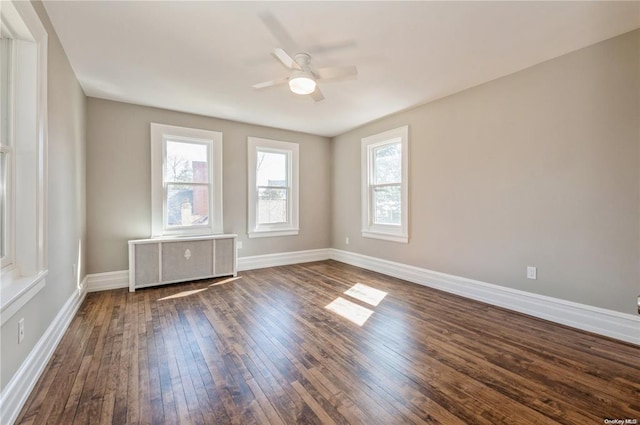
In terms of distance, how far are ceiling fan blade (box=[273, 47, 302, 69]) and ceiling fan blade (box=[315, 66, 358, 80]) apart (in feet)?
0.76

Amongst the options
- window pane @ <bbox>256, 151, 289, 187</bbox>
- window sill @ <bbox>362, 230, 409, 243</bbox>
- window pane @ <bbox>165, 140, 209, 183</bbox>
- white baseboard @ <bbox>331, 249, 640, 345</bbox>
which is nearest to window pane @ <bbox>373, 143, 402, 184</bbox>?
window sill @ <bbox>362, 230, 409, 243</bbox>

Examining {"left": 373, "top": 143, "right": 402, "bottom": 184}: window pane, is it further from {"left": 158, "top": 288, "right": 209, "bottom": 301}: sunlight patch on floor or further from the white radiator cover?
{"left": 158, "top": 288, "right": 209, "bottom": 301}: sunlight patch on floor

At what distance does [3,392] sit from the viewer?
1.49 m

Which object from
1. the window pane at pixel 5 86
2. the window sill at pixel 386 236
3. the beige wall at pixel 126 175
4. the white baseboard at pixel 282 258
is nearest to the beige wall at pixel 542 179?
the window sill at pixel 386 236

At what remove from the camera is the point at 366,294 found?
369 centimetres

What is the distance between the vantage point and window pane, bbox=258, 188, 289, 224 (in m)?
5.25

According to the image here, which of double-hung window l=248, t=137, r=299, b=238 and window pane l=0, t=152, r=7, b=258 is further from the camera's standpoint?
double-hung window l=248, t=137, r=299, b=238

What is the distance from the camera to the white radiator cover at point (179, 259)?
389 cm

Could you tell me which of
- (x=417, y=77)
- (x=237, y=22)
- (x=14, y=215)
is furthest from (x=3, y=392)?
(x=417, y=77)

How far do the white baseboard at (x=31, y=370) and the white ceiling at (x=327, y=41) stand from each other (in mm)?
2427

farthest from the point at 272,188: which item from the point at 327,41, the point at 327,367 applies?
the point at 327,367

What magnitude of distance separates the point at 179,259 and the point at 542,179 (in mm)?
4574

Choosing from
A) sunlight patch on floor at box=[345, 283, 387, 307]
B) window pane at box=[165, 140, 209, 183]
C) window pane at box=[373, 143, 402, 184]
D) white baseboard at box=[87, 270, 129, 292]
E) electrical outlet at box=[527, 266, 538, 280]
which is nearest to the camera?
electrical outlet at box=[527, 266, 538, 280]

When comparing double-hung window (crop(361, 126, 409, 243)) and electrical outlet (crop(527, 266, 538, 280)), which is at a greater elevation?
double-hung window (crop(361, 126, 409, 243))
